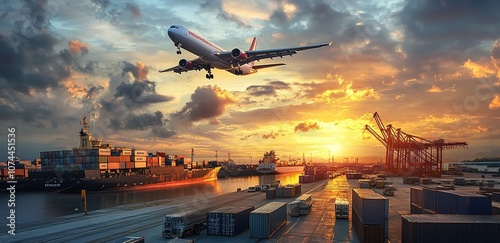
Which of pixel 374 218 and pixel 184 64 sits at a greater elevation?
pixel 184 64

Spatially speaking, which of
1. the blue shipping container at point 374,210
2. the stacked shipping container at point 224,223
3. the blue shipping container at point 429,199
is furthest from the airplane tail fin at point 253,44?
the blue shipping container at point 374,210

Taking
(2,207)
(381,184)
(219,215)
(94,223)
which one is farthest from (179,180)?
(219,215)

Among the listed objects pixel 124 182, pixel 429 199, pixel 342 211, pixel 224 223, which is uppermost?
pixel 429 199

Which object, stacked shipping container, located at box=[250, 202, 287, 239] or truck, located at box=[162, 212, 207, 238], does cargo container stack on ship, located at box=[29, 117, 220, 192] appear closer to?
truck, located at box=[162, 212, 207, 238]

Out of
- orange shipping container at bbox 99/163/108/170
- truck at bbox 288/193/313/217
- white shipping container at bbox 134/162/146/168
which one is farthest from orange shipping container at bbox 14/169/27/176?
truck at bbox 288/193/313/217

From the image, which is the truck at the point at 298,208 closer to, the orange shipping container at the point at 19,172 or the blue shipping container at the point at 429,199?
the blue shipping container at the point at 429,199

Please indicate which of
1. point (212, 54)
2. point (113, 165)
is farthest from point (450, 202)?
point (113, 165)

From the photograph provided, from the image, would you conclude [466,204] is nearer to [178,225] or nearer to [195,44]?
[178,225]

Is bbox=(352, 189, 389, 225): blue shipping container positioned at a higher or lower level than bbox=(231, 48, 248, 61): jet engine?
lower
